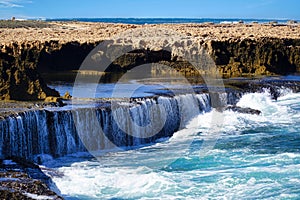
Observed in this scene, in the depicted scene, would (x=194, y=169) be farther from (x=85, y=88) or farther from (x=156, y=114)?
(x=85, y=88)

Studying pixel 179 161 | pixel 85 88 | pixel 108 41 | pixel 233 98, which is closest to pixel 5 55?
pixel 85 88

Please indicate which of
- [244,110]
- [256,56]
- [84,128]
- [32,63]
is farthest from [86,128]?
[256,56]

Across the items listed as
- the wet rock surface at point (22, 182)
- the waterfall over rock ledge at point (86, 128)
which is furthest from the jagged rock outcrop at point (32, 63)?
the wet rock surface at point (22, 182)

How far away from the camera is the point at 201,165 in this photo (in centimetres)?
1378

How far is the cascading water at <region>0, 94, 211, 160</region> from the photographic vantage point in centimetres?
1397

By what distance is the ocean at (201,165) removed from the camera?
1169 cm

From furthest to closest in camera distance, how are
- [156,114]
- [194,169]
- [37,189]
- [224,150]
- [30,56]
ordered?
[30,56]
[156,114]
[224,150]
[194,169]
[37,189]

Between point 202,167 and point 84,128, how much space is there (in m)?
3.75

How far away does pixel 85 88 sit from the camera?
69.2 ft

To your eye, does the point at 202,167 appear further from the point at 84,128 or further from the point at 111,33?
the point at 111,33

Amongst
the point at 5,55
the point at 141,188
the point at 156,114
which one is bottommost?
the point at 141,188

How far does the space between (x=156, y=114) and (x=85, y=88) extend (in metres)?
4.51

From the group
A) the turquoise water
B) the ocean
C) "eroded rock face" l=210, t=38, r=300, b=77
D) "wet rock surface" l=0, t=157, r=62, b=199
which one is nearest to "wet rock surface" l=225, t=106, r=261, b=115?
the ocean

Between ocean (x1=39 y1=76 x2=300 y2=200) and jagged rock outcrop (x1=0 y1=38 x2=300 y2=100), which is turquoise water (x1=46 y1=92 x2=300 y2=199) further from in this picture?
jagged rock outcrop (x1=0 y1=38 x2=300 y2=100)
